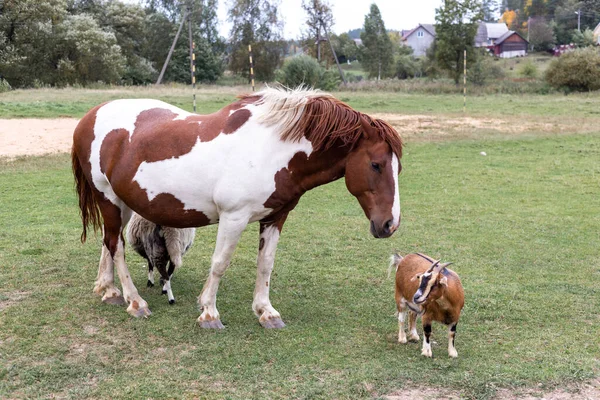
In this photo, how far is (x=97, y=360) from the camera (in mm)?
4703

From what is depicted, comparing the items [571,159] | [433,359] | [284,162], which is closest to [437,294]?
[433,359]

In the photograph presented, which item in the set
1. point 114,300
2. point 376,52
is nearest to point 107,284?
point 114,300

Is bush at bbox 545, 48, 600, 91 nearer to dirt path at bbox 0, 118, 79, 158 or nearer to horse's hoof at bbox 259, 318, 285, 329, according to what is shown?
dirt path at bbox 0, 118, 79, 158

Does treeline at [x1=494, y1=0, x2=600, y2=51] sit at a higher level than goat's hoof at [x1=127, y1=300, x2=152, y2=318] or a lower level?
higher

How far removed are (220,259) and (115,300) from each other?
4.45 ft

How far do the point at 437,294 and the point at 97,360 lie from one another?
8.62ft

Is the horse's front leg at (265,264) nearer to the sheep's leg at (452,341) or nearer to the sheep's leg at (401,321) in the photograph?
the sheep's leg at (401,321)

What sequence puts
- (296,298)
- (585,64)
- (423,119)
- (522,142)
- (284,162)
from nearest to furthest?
(284,162)
(296,298)
(522,142)
(423,119)
(585,64)

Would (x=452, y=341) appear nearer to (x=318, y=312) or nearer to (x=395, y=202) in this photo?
(x=395, y=202)

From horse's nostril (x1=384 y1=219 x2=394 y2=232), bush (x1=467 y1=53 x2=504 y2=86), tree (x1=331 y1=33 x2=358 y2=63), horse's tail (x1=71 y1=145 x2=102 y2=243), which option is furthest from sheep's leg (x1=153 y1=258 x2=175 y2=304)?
tree (x1=331 y1=33 x2=358 y2=63)

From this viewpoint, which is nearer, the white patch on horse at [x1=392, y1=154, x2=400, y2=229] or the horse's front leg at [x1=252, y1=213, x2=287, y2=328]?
the white patch on horse at [x1=392, y1=154, x2=400, y2=229]

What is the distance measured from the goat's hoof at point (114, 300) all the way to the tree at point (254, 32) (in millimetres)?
46395

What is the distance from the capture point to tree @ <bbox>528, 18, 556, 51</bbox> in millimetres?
80875

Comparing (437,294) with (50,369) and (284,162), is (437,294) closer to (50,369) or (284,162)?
(284,162)
